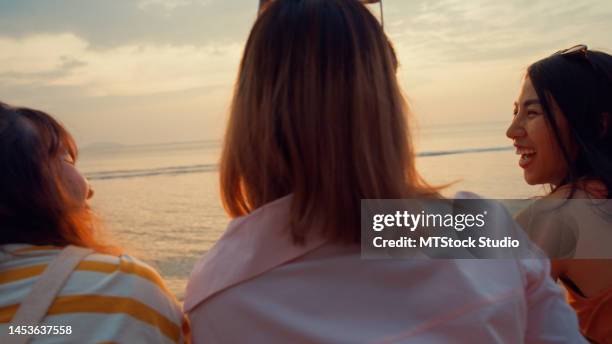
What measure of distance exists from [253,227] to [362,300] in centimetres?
26

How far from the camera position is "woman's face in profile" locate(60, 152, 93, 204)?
159 cm

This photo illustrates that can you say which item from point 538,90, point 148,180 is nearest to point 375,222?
point 538,90

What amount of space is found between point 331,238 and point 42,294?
0.61 m

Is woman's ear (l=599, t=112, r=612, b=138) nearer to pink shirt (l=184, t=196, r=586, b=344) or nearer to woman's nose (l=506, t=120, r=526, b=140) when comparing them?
woman's nose (l=506, t=120, r=526, b=140)

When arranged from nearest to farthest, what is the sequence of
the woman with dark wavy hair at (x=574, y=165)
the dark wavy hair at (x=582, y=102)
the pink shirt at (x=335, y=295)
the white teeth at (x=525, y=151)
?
the pink shirt at (x=335, y=295), the woman with dark wavy hair at (x=574, y=165), the dark wavy hair at (x=582, y=102), the white teeth at (x=525, y=151)

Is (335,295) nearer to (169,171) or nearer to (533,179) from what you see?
(533,179)

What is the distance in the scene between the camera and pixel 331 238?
1.29 metres

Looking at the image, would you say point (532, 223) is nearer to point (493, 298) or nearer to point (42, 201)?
point (493, 298)

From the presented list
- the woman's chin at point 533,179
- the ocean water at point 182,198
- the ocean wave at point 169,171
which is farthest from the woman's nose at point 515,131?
the ocean wave at point 169,171

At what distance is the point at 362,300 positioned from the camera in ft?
4.17

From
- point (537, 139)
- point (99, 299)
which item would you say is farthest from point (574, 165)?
point (99, 299)

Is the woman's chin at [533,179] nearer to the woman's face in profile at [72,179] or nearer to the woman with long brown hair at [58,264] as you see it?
the woman with long brown hair at [58,264]

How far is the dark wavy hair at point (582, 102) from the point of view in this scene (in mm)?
2129

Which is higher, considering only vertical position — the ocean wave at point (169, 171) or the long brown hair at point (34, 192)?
A: the long brown hair at point (34, 192)
